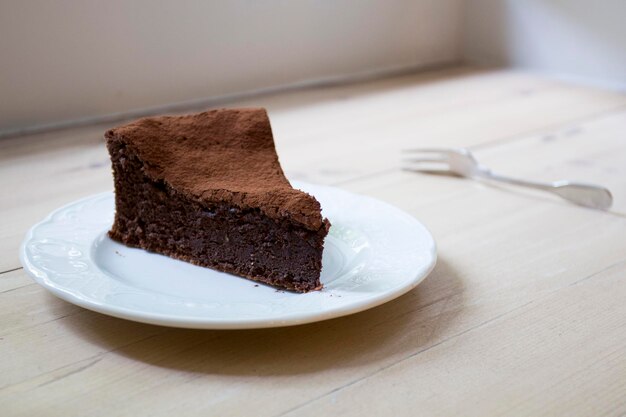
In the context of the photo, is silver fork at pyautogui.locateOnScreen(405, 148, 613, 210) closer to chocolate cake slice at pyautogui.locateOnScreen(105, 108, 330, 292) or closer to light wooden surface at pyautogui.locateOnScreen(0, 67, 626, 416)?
light wooden surface at pyautogui.locateOnScreen(0, 67, 626, 416)

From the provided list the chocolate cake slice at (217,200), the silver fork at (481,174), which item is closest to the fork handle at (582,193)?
the silver fork at (481,174)

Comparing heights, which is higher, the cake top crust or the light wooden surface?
the cake top crust

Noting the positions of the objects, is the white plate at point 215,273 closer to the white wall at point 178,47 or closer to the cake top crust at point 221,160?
the cake top crust at point 221,160

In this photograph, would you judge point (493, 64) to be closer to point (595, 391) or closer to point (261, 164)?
point (261, 164)

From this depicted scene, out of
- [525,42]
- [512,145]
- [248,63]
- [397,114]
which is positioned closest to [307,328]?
[512,145]

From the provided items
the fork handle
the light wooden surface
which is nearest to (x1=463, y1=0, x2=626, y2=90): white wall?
the light wooden surface

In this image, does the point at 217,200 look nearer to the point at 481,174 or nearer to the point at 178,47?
the point at 481,174
